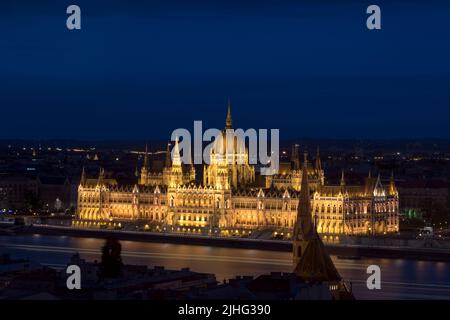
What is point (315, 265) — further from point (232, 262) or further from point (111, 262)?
point (232, 262)

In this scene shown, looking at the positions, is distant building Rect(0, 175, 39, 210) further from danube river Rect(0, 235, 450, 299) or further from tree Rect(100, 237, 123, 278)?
tree Rect(100, 237, 123, 278)

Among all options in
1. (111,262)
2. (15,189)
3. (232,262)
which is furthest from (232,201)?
(111,262)

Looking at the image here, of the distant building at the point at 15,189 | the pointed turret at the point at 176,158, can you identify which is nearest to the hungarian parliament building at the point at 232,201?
the pointed turret at the point at 176,158

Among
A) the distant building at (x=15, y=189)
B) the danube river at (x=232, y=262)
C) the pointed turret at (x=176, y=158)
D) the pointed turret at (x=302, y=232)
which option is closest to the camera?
the pointed turret at (x=302, y=232)

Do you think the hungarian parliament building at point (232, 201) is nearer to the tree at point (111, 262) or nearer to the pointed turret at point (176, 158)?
the pointed turret at point (176, 158)

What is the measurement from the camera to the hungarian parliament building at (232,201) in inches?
2250

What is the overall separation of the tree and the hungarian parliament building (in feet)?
77.4

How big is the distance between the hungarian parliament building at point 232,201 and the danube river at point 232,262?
4.62 meters

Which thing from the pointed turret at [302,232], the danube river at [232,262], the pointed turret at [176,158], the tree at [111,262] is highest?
the pointed turret at [176,158]

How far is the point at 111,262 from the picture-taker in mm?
31141

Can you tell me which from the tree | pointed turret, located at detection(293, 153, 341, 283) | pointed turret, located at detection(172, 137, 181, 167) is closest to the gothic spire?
pointed turret, located at detection(293, 153, 341, 283)

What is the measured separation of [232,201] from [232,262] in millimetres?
14541

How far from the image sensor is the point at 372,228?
189 ft
